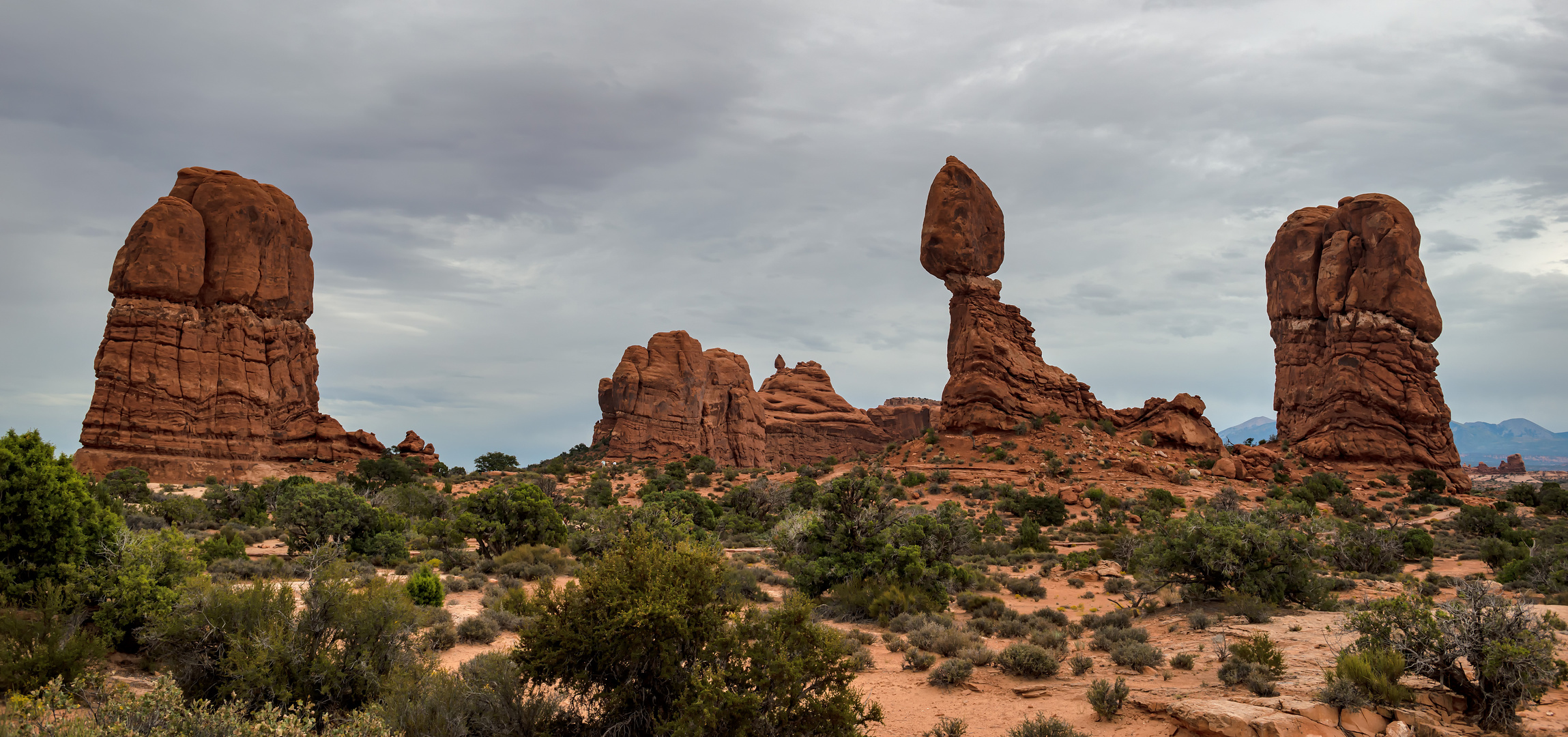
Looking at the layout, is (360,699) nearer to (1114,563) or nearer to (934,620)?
(934,620)

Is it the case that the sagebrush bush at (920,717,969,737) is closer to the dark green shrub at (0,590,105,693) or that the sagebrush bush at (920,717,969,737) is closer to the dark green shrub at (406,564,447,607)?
the dark green shrub at (0,590,105,693)

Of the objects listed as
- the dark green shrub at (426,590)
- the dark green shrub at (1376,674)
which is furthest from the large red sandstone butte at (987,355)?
the dark green shrub at (1376,674)

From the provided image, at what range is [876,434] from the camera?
7962 cm

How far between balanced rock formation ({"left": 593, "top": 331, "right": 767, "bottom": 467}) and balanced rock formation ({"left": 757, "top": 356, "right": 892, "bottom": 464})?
7.54 feet

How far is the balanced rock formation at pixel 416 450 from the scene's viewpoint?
2021 inches

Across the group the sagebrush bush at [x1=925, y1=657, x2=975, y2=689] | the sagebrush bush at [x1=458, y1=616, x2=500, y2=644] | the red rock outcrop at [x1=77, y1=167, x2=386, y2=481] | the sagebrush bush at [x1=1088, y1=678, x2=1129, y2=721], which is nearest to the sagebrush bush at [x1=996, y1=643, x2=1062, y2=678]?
the sagebrush bush at [x1=925, y1=657, x2=975, y2=689]

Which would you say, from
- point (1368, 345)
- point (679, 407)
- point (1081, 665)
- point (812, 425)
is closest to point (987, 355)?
point (1368, 345)

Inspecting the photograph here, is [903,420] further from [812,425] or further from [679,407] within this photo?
[679,407]

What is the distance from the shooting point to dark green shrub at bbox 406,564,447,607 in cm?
1472

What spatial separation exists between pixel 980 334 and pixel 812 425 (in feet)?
120

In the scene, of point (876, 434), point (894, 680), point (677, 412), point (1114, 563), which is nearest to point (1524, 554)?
point (1114, 563)

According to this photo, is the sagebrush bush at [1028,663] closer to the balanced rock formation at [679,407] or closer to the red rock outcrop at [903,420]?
the balanced rock formation at [679,407]

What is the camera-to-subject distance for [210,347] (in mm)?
42938

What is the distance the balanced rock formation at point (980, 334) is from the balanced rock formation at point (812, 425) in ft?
105
